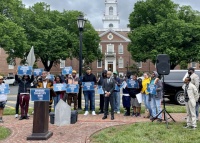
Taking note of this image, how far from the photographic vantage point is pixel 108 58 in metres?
66.8

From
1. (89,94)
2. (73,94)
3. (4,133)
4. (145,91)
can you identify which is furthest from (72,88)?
(4,133)

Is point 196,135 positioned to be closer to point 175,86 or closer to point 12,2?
point 175,86

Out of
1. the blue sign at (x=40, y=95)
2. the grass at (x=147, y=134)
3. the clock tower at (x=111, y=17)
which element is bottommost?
the grass at (x=147, y=134)

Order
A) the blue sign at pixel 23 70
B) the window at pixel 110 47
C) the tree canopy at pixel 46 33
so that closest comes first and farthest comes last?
the blue sign at pixel 23 70, the tree canopy at pixel 46 33, the window at pixel 110 47

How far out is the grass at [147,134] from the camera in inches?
278

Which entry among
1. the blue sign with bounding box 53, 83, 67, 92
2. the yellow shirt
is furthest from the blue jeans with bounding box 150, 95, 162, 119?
the blue sign with bounding box 53, 83, 67, 92

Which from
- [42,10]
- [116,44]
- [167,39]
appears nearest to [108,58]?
[116,44]

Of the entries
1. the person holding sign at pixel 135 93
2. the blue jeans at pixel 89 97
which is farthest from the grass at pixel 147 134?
the blue jeans at pixel 89 97

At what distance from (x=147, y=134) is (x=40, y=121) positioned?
3164mm

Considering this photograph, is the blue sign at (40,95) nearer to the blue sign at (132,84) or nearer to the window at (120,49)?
the blue sign at (132,84)

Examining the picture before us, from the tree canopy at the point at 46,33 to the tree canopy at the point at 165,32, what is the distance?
1105 centimetres

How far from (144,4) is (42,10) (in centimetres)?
1878

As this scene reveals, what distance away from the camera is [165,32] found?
1534 inches

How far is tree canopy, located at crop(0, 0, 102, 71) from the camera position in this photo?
37000 mm
